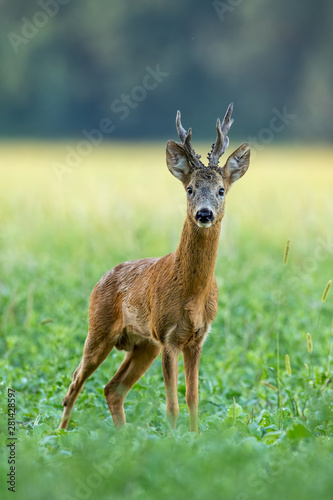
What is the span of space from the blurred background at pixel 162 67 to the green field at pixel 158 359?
22.5 m

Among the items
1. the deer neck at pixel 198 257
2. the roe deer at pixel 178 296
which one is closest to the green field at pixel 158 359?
the roe deer at pixel 178 296

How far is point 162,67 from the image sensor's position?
154 feet

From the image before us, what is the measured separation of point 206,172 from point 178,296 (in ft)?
2.82

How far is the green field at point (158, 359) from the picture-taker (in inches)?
172

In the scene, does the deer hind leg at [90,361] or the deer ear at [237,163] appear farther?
the deer hind leg at [90,361]

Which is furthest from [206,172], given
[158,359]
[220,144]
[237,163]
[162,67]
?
[162,67]

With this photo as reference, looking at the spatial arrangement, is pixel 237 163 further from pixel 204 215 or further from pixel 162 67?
pixel 162 67

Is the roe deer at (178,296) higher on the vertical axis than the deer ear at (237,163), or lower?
lower

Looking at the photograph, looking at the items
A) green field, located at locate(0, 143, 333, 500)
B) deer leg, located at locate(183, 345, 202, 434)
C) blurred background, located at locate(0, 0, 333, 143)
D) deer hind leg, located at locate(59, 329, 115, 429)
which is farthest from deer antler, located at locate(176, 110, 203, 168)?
blurred background, located at locate(0, 0, 333, 143)

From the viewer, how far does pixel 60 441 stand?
17.0 feet

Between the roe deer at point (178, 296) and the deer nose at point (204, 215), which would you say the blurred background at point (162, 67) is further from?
the deer nose at point (204, 215)

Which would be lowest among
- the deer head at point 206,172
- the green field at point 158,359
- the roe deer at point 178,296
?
the green field at point 158,359

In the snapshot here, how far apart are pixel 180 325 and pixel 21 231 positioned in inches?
387
